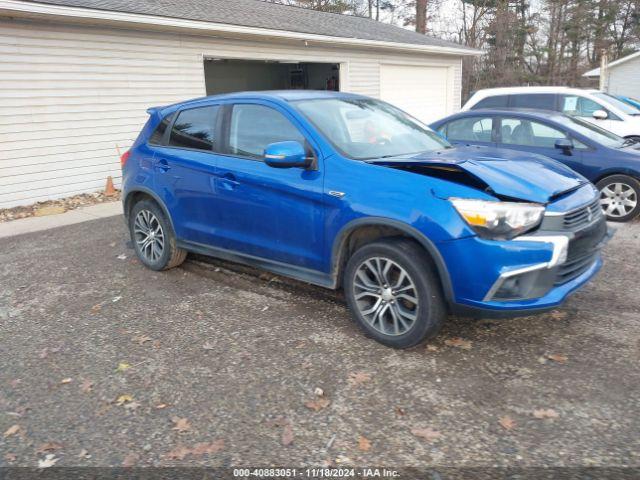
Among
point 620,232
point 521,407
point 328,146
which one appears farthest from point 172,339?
point 620,232

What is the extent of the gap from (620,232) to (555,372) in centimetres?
385

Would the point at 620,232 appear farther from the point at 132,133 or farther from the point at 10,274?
the point at 132,133

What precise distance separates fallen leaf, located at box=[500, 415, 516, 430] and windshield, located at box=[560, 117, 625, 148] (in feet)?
17.2

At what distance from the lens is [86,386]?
340 cm

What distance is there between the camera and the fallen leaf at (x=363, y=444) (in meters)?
2.68

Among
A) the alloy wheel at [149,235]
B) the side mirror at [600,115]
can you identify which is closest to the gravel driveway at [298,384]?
the alloy wheel at [149,235]

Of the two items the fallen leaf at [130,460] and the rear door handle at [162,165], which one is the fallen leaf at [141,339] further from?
the rear door handle at [162,165]

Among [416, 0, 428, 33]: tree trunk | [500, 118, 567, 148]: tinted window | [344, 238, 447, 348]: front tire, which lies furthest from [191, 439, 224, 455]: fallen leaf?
[416, 0, 428, 33]: tree trunk

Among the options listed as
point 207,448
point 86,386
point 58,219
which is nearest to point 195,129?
point 86,386

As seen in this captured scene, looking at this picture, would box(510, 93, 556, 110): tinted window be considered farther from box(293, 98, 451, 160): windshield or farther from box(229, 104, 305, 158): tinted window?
box(229, 104, 305, 158): tinted window

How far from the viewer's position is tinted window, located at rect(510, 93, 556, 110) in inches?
448

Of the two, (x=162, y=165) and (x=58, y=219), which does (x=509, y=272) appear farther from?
(x=58, y=219)

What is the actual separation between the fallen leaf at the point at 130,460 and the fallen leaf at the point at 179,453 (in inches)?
6.4

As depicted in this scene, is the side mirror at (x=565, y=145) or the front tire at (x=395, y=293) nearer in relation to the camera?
the front tire at (x=395, y=293)
